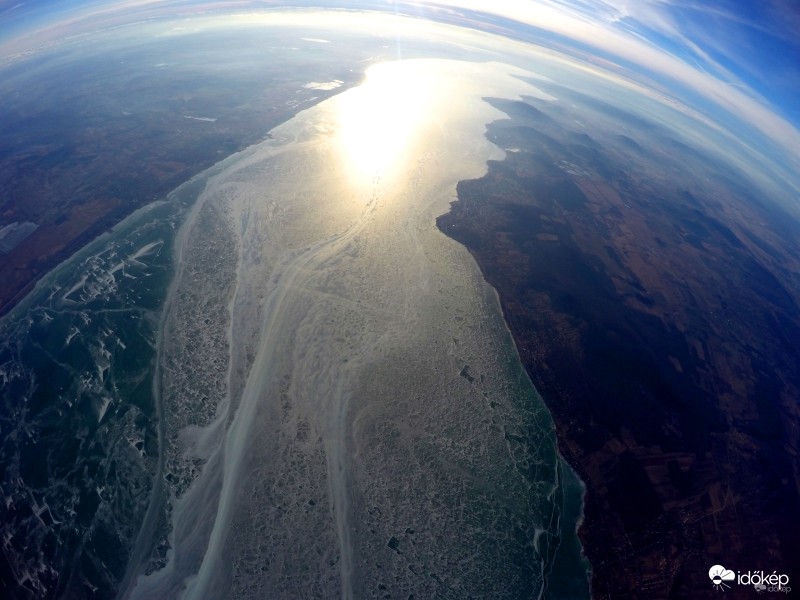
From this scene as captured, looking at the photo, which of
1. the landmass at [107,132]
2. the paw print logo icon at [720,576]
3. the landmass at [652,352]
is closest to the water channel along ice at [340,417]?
the landmass at [652,352]

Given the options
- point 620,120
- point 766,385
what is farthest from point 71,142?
point 620,120

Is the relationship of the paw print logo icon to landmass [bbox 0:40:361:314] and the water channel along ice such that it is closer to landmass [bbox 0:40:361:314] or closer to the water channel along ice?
the water channel along ice

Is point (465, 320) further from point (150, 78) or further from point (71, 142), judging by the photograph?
point (150, 78)

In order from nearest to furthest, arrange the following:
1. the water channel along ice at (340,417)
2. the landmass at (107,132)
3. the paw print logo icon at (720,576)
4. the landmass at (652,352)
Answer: the water channel along ice at (340,417) → the paw print logo icon at (720,576) → the landmass at (652,352) → the landmass at (107,132)

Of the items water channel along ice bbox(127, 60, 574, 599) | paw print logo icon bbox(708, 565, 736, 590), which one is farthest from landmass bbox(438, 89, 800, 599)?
water channel along ice bbox(127, 60, 574, 599)

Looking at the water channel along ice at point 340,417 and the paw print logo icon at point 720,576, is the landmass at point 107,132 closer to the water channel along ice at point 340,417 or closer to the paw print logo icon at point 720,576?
the water channel along ice at point 340,417

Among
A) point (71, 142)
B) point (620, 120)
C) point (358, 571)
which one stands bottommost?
point (620, 120)
